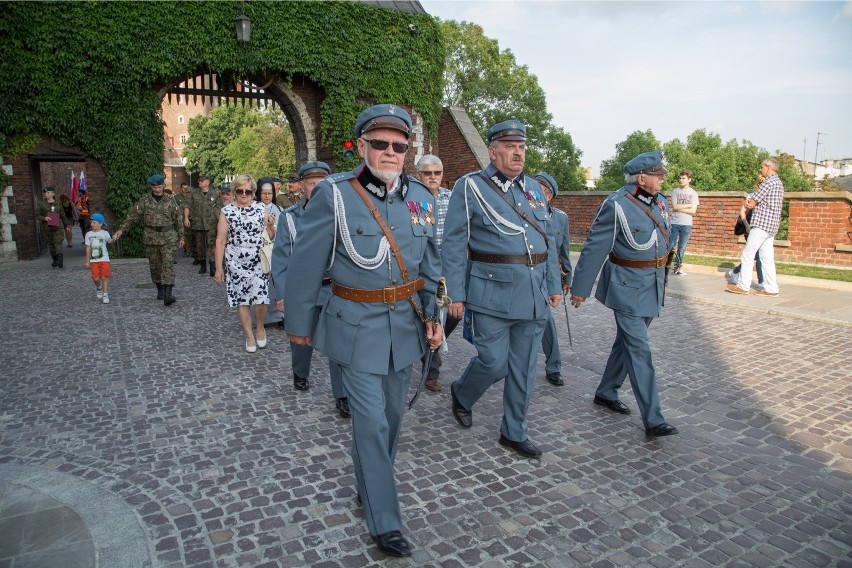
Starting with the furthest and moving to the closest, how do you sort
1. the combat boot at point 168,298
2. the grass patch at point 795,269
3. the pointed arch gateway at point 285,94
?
the pointed arch gateway at point 285,94 < the grass patch at point 795,269 < the combat boot at point 168,298

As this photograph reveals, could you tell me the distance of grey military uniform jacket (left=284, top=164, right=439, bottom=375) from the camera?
3047 millimetres

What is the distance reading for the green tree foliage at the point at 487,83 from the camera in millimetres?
42188

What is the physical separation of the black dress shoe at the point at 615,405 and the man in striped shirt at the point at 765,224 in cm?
599

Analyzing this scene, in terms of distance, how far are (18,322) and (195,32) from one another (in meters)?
9.76

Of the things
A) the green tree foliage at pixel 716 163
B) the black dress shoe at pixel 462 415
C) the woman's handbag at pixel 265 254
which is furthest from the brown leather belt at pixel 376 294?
the green tree foliage at pixel 716 163

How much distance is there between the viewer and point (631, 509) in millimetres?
3400

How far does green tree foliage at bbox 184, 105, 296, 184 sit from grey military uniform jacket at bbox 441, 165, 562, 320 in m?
43.0

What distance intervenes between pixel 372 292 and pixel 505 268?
1.29 meters

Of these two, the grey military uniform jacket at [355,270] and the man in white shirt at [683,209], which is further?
the man in white shirt at [683,209]

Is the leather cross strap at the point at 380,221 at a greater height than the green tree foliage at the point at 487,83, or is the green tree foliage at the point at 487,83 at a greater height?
the green tree foliage at the point at 487,83

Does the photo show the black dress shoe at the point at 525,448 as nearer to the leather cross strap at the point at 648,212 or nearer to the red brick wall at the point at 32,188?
the leather cross strap at the point at 648,212

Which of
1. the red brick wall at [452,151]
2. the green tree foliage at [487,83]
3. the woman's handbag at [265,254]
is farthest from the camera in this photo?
the green tree foliage at [487,83]

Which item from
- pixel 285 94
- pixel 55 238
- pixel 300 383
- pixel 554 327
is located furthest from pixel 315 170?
pixel 285 94

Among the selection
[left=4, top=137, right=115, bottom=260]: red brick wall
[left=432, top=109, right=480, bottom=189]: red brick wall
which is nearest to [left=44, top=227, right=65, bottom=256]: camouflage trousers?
[left=4, top=137, right=115, bottom=260]: red brick wall
